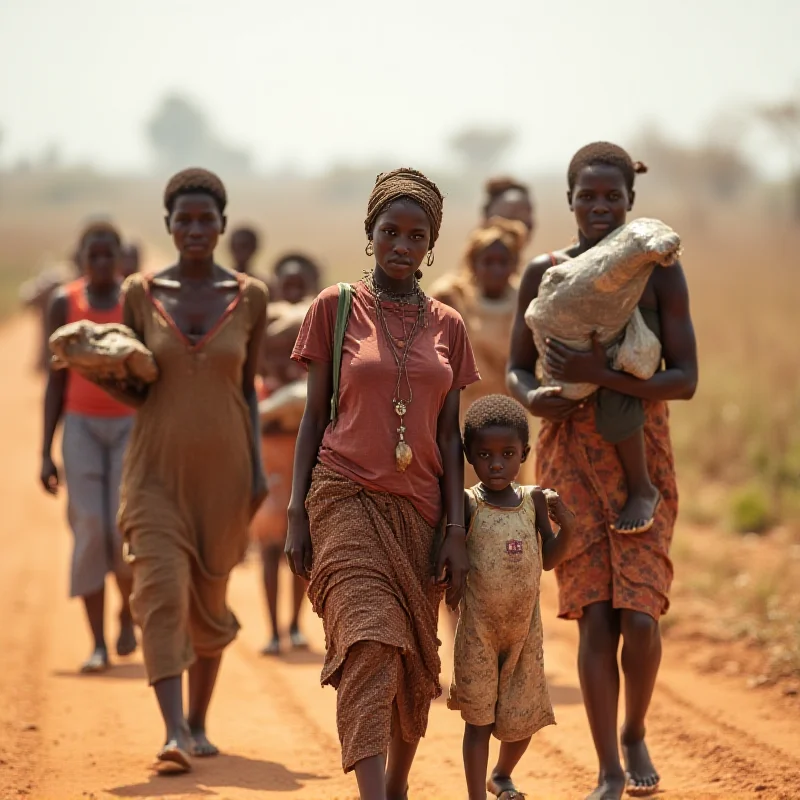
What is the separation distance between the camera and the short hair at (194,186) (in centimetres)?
585

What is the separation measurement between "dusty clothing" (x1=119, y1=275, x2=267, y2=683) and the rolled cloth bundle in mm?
1463

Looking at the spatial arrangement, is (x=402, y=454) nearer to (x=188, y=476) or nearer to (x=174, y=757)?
(x=188, y=476)

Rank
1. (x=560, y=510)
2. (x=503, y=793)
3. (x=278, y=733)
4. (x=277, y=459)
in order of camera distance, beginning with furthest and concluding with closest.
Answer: (x=277, y=459)
(x=278, y=733)
(x=503, y=793)
(x=560, y=510)

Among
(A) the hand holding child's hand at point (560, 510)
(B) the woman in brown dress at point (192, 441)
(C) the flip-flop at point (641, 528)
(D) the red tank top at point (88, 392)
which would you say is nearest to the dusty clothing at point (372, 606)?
(A) the hand holding child's hand at point (560, 510)

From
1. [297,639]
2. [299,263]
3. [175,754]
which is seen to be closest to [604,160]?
[175,754]

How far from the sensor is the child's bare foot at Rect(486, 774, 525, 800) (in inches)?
191

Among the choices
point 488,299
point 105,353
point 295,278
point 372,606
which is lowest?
point 372,606

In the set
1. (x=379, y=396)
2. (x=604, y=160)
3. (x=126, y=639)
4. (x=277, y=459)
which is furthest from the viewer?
(x=277, y=459)

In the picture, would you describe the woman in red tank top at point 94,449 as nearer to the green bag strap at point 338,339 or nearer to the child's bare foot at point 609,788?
the green bag strap at point 338,339

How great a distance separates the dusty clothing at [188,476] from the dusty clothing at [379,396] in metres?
1.38

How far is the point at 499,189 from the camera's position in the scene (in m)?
8.51

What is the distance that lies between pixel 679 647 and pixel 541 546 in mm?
3856

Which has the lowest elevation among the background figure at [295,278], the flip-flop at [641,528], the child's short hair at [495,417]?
the flip-flop at [641,528]

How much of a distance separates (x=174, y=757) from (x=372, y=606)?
161cm
